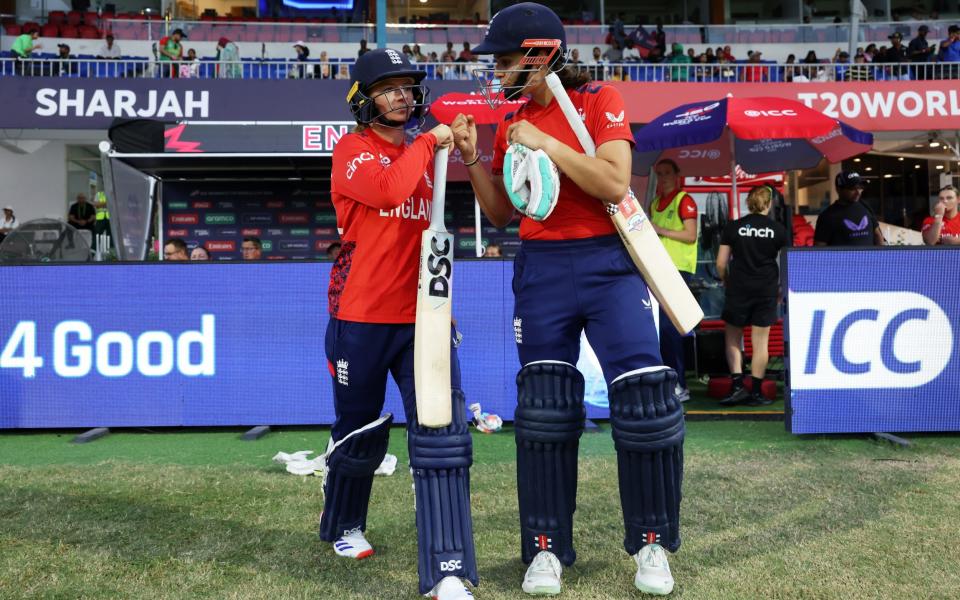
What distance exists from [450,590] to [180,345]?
4.03 metres

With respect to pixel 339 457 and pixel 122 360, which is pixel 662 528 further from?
pixel 122 360

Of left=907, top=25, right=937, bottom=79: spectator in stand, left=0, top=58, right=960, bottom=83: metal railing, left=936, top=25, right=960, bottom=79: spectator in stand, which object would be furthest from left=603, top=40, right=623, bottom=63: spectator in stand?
left=936, top=25, right=960, bottom=79: spectator in stand

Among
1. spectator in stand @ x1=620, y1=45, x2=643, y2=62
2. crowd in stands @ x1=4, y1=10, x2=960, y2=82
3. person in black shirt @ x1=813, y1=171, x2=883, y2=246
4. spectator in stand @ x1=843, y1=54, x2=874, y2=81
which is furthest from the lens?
spectator in stand @ x1=620, y1=45, x2=643, y2=62

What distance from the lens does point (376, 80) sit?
2811 mm

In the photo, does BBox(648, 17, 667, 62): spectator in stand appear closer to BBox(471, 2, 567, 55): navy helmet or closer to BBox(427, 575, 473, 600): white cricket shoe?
BBox(471, 2, 567, 55): navy helmet

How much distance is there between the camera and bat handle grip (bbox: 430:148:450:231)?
2771 millimetres

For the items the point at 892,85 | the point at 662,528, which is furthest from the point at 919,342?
the point at 892,85

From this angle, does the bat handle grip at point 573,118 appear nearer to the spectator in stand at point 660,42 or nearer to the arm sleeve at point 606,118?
the arm sleeve at point 606,118

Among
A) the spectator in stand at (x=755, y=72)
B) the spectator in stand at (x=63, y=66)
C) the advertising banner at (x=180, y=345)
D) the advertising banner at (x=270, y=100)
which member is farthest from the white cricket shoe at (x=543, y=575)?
the spectator in stand at (x=755, y=72)

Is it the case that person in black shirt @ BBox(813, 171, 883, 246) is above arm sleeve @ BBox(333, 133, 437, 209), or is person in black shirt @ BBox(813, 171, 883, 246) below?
above

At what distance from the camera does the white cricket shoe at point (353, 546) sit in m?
3.04

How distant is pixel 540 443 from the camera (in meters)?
2.79

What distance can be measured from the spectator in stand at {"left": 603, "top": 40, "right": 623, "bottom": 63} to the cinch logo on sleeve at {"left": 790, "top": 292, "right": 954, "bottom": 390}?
17.0 meters

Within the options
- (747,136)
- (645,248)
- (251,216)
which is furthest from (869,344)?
(251,216)
